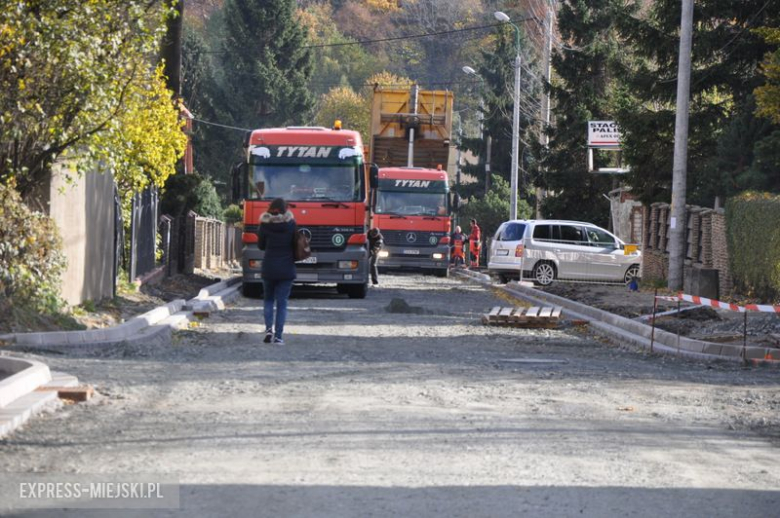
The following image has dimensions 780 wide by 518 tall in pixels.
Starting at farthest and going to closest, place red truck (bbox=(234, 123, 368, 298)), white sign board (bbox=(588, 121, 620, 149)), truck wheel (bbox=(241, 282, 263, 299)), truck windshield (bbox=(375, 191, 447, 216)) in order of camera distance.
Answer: white sign board (bbox=(588, 121, 620, 149))
truck windshield (bbox=(375, 191, 447, 216))
truck wheel (bbox=(241, 282, 263, 299))
red truck (bbox=(234, 123, 368, 298))

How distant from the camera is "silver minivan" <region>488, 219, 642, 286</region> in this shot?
34.5m

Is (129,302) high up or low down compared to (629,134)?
down

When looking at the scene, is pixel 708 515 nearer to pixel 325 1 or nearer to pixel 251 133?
pixel 251 133

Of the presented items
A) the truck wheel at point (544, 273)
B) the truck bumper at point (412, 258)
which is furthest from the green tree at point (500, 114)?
the truck wheel at point (544, 273)

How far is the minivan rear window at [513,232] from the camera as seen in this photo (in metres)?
34.8

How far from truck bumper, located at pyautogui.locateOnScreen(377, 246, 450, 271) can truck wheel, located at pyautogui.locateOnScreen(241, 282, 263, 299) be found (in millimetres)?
13334

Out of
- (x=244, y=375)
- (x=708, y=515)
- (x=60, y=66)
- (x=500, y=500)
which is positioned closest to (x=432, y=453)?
(x=500, y=500)

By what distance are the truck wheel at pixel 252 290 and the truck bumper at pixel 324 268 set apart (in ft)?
2.89

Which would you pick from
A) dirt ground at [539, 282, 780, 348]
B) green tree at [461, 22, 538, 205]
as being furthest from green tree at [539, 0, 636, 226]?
green tree at [461, 22, 538, 205]

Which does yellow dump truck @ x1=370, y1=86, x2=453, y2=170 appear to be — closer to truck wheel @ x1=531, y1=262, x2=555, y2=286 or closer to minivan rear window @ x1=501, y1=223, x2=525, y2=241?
minivan rear window @ x1=501, y1=223, x2=525, y2=241

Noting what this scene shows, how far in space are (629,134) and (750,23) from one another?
4293 millimetres

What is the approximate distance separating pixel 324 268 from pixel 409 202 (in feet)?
50.0

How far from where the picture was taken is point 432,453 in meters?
8.49

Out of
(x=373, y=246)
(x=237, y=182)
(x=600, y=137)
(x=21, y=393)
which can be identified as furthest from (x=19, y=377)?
(x=600, y=137)
